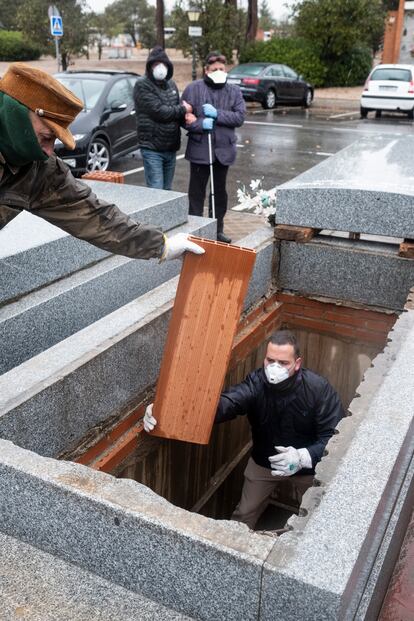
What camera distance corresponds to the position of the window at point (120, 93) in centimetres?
1065

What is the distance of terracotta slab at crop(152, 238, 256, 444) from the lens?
10.5 ft

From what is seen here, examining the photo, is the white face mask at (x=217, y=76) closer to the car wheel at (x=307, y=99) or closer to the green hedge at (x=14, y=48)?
the car wheel at (x=307, y=99)

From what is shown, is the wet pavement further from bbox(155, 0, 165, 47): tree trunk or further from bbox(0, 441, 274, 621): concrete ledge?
bbox(155, 0, 165, 47): tree trunk

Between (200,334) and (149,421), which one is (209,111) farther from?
(149,421)

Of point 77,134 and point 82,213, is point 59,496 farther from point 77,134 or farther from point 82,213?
point 77,134

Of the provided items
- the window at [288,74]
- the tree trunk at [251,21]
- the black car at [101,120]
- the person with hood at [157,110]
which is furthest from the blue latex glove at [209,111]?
the tree trunk at [251,21]

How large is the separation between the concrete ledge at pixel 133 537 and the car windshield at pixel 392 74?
63.9ft

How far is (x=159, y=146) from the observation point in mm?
6430

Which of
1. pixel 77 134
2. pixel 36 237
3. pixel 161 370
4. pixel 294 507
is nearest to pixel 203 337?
pixel 161 370

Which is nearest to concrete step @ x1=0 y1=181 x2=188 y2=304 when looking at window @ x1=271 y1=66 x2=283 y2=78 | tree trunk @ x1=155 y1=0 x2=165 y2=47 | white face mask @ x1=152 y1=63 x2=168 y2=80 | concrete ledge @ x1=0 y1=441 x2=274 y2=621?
concrete ledge @ x1=0 y1=441 x2=274 y2=621

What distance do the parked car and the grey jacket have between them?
46.3 ft

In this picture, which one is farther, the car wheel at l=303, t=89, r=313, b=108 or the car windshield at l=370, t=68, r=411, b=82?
the car wheel at l=303, t=89, r=313, b=108

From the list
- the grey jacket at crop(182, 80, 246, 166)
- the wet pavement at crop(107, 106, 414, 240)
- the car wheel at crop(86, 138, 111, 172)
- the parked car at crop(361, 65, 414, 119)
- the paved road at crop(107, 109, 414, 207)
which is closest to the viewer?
the grey jacket at crop(182, 80, 246, 166)

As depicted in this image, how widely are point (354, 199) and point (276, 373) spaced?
139 centimetres
